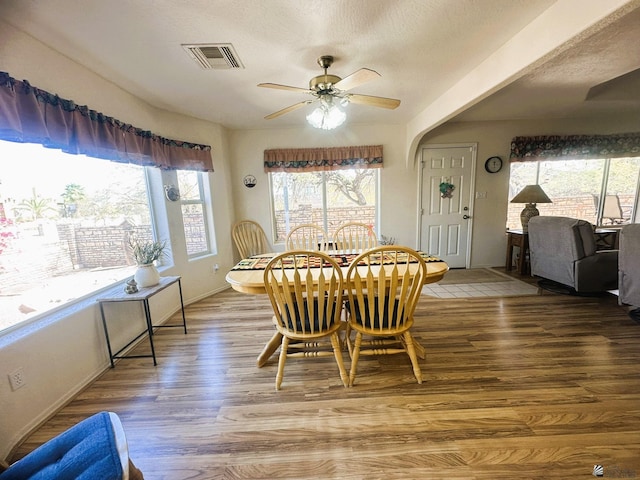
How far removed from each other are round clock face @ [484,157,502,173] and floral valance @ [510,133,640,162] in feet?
0.80

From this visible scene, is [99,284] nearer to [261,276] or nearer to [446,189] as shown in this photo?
[261,276]

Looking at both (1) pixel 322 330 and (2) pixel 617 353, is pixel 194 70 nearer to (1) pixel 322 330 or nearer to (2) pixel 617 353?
(1) pixel 322 330

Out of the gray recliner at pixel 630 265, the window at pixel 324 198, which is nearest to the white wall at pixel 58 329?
the window at pixel 324 198

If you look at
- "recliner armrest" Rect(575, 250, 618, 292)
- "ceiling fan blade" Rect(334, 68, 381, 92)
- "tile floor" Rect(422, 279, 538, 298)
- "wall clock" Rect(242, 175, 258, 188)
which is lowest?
"tile floor" Rect(422, 279, 538, 298)

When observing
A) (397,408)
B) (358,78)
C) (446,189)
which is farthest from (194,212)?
(446,189)

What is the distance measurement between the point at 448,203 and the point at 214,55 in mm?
3737

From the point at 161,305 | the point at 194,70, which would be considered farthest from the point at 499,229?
the point at 161,305

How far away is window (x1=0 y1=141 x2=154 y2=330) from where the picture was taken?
158cm

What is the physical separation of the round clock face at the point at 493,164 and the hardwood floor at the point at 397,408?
2.48 m

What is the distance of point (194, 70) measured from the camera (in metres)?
2.03

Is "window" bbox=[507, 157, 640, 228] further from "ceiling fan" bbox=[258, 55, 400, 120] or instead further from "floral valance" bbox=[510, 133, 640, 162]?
"ceiling fan" bbox=[258, 55, 400, 120]

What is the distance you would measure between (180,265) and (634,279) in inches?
181

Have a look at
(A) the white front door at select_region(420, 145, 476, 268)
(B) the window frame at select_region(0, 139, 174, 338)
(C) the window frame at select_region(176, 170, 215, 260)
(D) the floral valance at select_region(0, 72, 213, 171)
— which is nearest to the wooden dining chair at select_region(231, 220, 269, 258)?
(C) the window frame at select_region(176, 170, 215, 260)

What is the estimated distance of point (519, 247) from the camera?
12.5 ft
